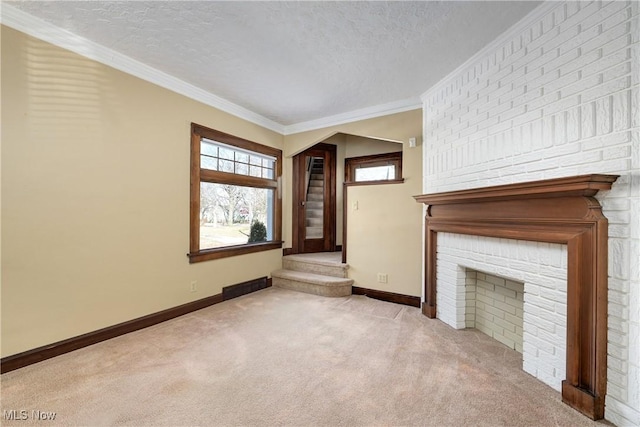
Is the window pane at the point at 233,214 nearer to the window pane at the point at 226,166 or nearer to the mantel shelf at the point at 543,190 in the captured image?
the window pane at the point at 226,166

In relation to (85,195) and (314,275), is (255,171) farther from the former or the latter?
(85,195)

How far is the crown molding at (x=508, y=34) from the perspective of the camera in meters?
1.86

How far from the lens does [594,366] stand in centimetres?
157

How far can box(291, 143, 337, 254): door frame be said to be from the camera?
483 centimetres

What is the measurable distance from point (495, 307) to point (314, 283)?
218 centimetres

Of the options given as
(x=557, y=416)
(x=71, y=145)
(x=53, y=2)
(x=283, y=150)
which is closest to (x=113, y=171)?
(x=71, y=145)

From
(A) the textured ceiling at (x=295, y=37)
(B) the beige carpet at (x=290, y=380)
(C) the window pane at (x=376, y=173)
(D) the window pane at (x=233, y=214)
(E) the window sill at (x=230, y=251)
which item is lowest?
(B) the beige carpet at (x=290, y=380)

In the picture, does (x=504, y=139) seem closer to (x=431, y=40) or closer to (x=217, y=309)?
(x=431, y=40)

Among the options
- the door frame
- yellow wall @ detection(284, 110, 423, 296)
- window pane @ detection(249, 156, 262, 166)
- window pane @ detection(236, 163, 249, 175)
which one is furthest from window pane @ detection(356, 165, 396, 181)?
window pane @ detection(236, 163, 249, 175)

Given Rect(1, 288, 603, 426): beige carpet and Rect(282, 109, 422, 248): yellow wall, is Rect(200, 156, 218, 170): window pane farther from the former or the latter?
Rect(1, 288, 603, 426): beige carpet

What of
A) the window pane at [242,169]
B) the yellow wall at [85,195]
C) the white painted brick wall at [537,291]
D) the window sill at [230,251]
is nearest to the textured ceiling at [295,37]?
the yellow wall at [85,195]

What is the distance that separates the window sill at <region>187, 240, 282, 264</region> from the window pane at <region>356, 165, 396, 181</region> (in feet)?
6.66

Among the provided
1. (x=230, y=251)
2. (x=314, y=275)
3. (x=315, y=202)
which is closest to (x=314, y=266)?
(x=314, y=275)

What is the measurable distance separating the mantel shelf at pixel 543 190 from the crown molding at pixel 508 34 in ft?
3.95
